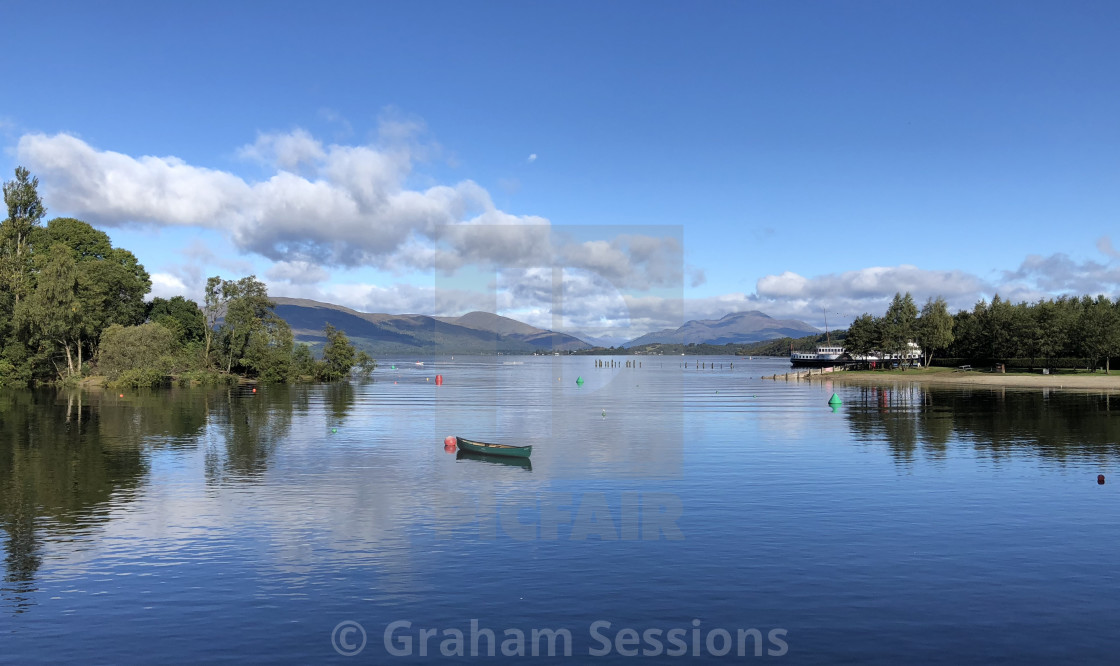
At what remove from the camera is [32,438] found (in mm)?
71188

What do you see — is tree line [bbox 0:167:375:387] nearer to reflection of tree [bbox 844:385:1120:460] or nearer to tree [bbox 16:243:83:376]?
tree [bbox 16:243:83:376]

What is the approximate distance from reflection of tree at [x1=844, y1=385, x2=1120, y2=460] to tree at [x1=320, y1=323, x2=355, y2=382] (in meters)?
125

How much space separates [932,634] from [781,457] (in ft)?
126

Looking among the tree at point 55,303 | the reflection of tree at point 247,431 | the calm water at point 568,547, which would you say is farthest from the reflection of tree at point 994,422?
the tree at point 55,303

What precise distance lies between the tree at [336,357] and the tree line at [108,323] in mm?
314

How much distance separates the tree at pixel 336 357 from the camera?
190m

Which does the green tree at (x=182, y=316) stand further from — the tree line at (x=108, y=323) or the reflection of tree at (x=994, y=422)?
the reflection of tree at (x=994, y=422)

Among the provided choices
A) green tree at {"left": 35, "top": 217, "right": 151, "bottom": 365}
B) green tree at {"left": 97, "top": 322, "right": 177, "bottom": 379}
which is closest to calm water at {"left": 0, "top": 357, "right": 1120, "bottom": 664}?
green tree at {"left": 97, "top": 322, "right": 177, "bottom": 379}

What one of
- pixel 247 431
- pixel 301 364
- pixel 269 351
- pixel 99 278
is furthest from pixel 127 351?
pixel 247 431

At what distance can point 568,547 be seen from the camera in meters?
34.6

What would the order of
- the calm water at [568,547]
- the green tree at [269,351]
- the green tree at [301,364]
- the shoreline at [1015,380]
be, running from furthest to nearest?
1. the green tree at [301,364]
2. the green tree at [269,351]
3. the shoreline at [1015,380]
4. the calm water at [568,547]

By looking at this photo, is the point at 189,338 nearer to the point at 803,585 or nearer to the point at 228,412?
the point at 228,412

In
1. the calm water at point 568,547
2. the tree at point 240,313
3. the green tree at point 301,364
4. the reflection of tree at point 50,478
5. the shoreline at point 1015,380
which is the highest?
the tree at point 240,313

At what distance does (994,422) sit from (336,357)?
5960 inches
